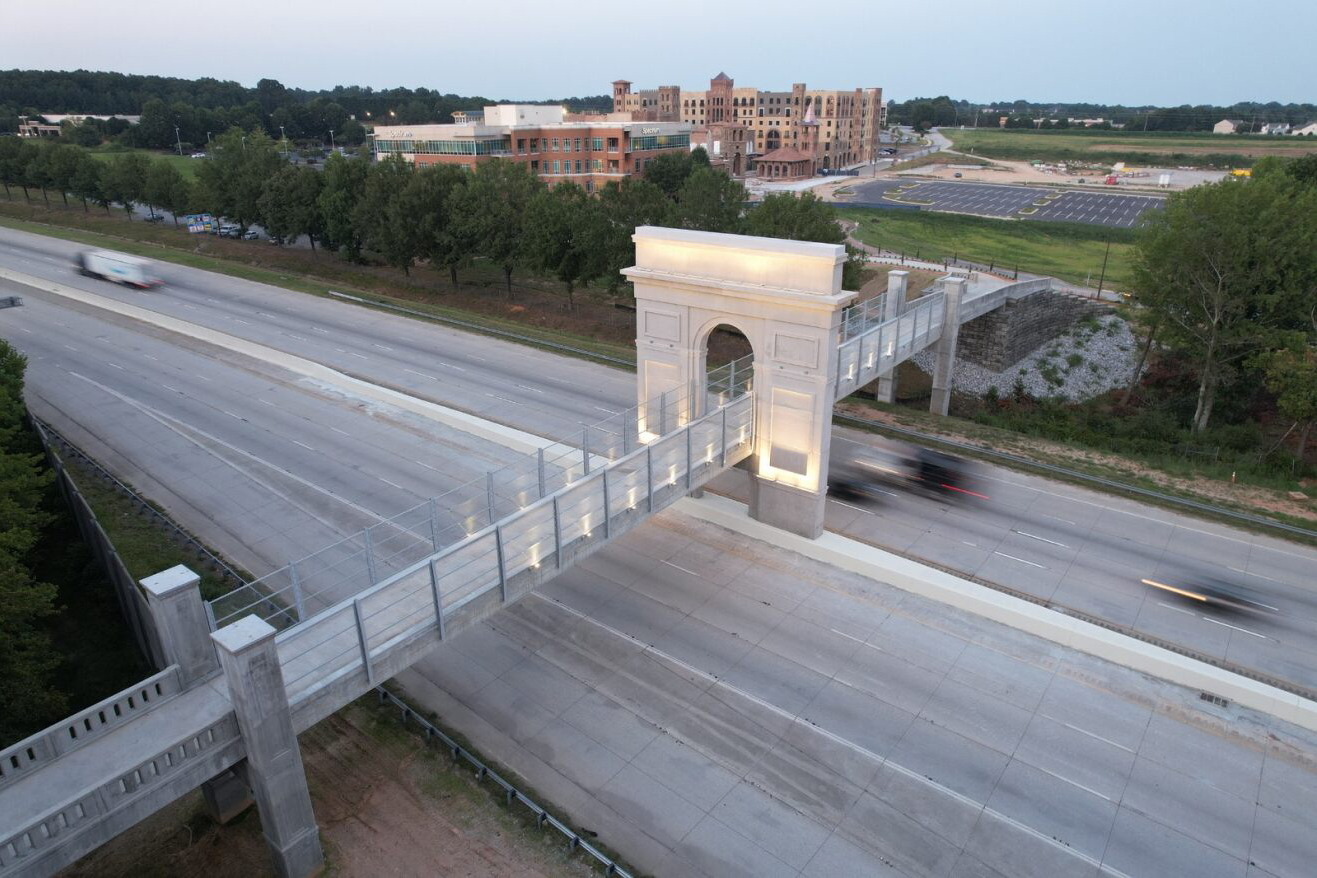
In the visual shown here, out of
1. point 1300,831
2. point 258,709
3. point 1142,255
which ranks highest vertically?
point 1142,255

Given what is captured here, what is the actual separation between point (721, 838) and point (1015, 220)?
3699 inches

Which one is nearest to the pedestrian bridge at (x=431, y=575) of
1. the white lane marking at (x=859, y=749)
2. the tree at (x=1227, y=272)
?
the white lane marking at (x=859, y=749)

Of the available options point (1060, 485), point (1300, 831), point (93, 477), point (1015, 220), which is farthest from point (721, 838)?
point (1015, 220)

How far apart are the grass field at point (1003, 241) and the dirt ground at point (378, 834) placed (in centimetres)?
6199

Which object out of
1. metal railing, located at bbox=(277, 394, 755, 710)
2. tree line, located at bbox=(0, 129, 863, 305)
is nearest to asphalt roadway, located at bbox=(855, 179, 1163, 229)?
tree line, located at bbox=(0, 129, 863, 305)

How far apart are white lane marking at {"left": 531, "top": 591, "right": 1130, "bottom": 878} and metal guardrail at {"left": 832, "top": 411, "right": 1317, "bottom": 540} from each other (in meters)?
17.5

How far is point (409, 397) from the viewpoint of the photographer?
1444 inches

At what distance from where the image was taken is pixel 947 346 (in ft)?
133

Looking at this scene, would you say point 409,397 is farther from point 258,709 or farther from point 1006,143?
point 1006,143

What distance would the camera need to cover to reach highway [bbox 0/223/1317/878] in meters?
14.9

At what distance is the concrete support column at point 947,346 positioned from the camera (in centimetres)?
3925

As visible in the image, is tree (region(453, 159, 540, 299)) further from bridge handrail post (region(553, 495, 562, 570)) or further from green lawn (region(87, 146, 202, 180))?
green lawn (region(87, 146, 202, 180))

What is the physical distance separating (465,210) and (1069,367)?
135ft

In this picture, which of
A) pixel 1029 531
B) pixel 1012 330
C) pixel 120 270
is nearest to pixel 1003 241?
pixel 1012 330
